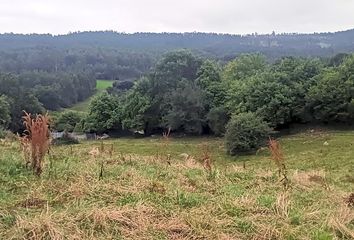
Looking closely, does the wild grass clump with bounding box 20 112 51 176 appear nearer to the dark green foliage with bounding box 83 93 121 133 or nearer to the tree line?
the tree line

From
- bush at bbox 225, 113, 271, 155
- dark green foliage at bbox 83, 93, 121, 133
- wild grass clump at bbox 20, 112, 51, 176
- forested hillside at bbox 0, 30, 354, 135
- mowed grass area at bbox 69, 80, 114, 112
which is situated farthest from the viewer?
mowed grass area at bbox 69, 80, 114, 112

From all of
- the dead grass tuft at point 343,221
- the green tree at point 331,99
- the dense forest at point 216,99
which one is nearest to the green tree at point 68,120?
the dense forest at point 216,99

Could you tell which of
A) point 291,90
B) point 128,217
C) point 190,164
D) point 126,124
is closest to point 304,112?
point 291,90

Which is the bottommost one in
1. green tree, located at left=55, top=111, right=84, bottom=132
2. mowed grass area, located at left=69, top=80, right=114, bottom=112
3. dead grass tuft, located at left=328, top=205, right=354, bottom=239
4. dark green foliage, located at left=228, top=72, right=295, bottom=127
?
mowed grass area, located at left=69, top=80, right=114, bottom=112

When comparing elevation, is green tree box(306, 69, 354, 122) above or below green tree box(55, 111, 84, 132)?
above

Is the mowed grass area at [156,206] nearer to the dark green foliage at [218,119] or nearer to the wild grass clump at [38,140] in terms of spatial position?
the wild grass clump at [38,140]

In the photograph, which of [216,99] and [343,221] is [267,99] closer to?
[216,99]

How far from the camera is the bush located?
37.0 metres

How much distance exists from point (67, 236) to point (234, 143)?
3164 centimetres

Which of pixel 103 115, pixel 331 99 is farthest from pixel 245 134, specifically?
pixel 103 115

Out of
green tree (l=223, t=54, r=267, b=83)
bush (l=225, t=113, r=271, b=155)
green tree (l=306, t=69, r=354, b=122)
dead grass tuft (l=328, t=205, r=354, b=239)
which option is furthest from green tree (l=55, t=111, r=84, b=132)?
dead grass tuft (l=328, t=205, r=354, b=239)

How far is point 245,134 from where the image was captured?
3731cm

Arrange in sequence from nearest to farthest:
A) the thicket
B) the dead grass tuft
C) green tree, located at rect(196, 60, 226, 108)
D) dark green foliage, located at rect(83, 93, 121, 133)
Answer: the dead grass tuft < the thicket < green tree, located at rect(196, 60, 226, 108) < dark green foliage, located at rect(83, 93, 121, 133)

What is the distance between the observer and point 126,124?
5247 cm
